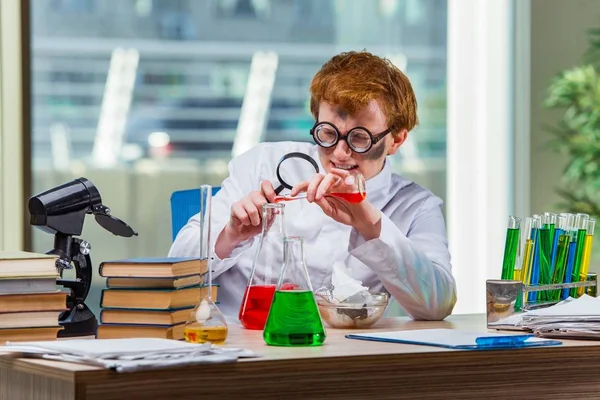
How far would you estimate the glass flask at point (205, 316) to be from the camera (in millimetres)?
1503

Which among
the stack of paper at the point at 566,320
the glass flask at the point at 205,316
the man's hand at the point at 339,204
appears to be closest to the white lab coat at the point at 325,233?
the man's hand at the point at 339,204

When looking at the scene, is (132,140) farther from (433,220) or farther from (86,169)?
(433,220)

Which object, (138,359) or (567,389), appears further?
(567,389)

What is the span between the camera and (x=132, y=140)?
3822mm

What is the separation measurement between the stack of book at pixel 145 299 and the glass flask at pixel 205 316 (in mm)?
81

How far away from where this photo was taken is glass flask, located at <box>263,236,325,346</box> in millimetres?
1492

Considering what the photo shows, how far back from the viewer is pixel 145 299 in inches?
63.8

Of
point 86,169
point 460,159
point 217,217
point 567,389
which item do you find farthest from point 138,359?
point 460,159

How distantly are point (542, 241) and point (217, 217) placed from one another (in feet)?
2.48

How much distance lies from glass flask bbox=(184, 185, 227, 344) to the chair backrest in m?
0.92

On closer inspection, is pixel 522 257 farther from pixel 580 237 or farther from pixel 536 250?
pixel 580 237

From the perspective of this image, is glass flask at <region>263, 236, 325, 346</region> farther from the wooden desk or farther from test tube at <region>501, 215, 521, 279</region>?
test tube at <region>501, 215, 521, 279</region>

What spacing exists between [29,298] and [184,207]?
87 cm

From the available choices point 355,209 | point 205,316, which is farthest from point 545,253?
point 205,316
